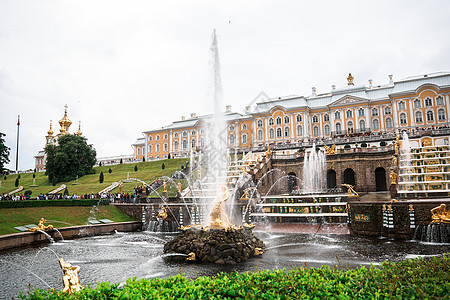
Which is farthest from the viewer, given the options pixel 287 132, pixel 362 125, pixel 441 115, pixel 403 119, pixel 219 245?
pixel 287 132

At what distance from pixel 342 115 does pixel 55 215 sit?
50.8 meters

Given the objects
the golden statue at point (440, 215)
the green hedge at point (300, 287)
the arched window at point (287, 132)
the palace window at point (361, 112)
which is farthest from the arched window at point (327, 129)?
the green hedge at point (300, 287)

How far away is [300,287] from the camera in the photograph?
5.49 m

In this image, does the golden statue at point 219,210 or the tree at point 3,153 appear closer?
the golden statue at point 219,210

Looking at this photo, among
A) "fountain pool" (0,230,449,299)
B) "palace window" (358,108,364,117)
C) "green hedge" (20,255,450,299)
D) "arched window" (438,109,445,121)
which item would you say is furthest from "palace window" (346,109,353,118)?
"green hedge" (20,255,450,299)

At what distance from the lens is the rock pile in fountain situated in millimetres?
12734

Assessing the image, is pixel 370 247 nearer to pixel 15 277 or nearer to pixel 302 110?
pixel 15 277

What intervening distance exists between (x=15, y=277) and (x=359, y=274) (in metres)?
11.0

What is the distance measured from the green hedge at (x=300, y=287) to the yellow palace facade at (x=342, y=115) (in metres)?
44.0

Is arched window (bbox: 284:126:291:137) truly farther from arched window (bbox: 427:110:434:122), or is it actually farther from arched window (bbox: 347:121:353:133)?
arched window (bbox: 427:110:434:122)

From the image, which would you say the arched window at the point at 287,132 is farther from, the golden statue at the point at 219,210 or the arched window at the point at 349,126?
the golden statue at the point at 219,210

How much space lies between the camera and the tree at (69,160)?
Result: 190 ft

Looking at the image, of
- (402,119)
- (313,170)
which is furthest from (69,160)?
(402,119)

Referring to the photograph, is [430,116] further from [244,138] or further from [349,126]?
[244,138]
